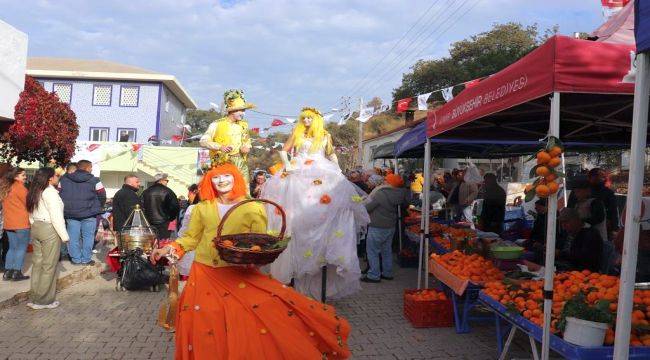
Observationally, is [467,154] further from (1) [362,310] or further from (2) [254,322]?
(2) [254,322]

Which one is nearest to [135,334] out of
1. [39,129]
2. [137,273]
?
[137,273]

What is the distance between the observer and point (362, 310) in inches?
261

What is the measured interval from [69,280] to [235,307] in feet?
20.0

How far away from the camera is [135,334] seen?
18.1ft

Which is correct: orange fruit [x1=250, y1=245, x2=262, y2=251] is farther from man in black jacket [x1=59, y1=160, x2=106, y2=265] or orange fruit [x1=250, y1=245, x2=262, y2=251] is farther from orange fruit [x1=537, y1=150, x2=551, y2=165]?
man in black jacket [x1=59, y1=160, x2=106, y2=265]

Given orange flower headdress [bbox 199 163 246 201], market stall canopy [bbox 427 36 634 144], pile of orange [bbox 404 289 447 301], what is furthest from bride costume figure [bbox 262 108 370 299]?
orange flower headdress [bbox 199 163 246 201]

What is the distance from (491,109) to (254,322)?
2.75 meters

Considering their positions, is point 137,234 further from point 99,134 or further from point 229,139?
point 99,134

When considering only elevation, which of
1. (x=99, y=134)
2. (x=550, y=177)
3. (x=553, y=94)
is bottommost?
(x=550, y=177)

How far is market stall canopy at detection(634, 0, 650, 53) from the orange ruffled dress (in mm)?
2502

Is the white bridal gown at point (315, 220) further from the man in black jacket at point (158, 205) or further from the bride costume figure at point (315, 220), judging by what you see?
the man in black jacket at point (158, 205)

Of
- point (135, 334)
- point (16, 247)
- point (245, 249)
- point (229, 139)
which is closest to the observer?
point (245, 249)

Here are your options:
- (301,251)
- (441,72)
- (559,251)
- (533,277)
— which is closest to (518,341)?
(533,277)

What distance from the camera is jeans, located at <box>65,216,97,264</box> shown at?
357 inches
